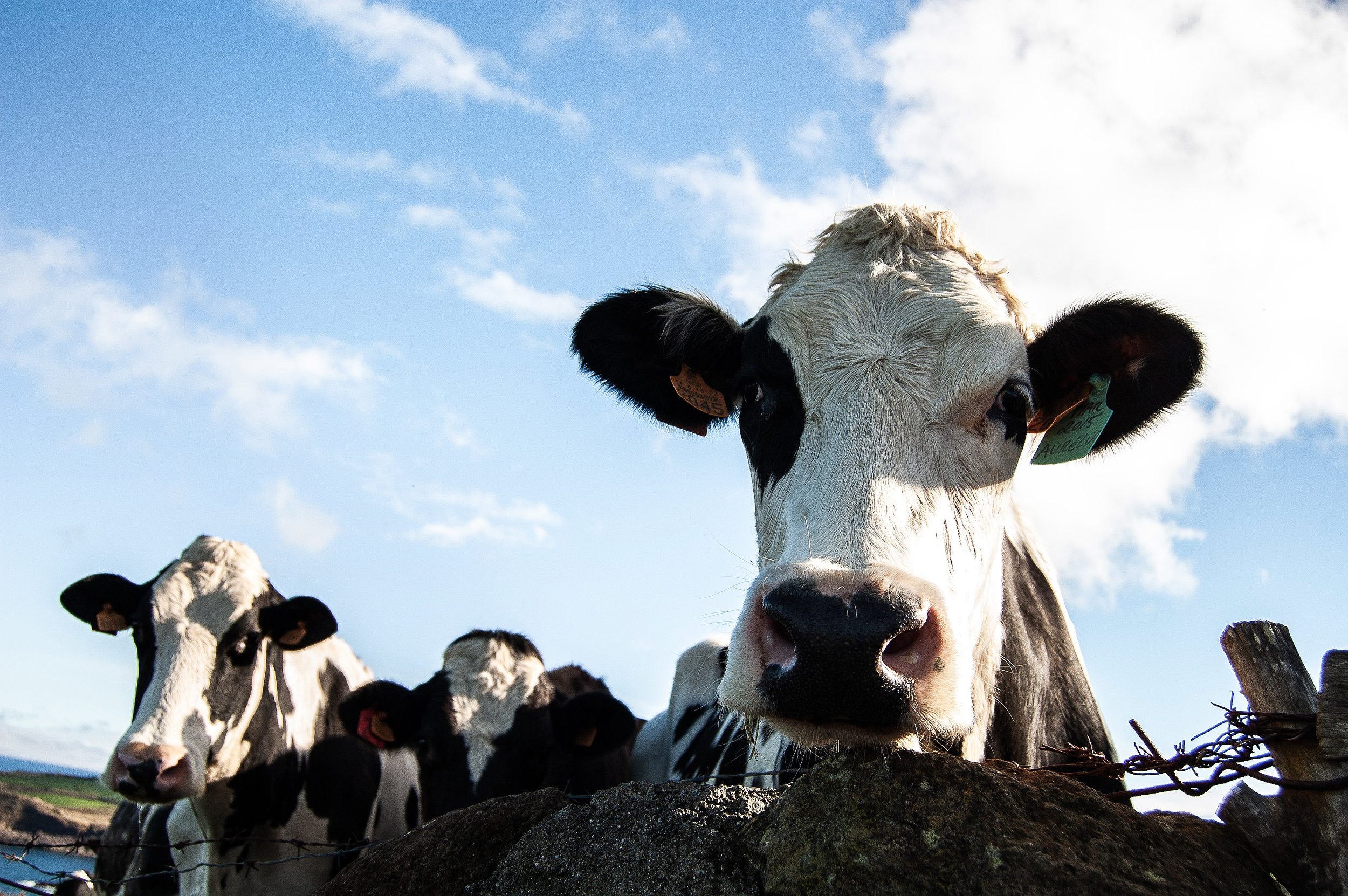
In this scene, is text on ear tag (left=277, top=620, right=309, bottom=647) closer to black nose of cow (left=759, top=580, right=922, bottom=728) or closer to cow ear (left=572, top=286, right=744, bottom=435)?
cow ear (left=572, top=286, right=744, bottom=435)

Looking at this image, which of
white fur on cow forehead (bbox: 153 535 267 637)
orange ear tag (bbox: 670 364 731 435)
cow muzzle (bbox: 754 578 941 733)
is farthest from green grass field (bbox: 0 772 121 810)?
cow muzzle (bbox: 754 578 941 733)

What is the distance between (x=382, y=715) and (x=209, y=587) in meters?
1.44

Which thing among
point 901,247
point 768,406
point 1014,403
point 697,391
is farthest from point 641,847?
point 901,247

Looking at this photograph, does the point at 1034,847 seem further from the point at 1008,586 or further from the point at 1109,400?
the point at 1109,400

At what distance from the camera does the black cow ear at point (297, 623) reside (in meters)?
5.94

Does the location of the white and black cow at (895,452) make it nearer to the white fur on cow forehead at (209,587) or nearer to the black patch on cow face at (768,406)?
the black patch on cow face at (768,406)

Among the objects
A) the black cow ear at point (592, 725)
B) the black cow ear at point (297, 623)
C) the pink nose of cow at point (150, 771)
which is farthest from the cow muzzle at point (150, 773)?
the black cow ear at point (592, 725)

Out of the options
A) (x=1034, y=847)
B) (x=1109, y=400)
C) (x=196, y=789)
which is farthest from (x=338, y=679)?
(x=1034, y=847)

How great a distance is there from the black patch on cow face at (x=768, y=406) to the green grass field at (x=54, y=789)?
75.8 ft

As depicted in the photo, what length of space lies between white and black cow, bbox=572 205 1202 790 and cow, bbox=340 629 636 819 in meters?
2.09

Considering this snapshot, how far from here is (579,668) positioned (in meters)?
8.05

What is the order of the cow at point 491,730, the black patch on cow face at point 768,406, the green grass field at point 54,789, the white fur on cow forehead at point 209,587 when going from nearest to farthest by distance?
the black patch on cow face at point 768,406
the white fur on cow forehead at point 209,587
the cow at point 491,730
the green grass field at point 54,789

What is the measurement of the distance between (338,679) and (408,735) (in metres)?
0.86

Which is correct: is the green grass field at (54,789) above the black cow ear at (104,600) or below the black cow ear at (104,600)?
below
